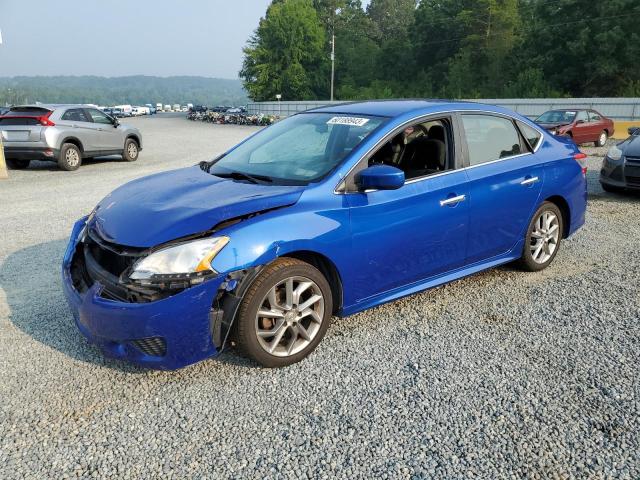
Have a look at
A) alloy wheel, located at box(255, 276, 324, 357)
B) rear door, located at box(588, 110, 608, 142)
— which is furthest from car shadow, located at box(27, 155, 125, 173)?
rear door, located at box(588, 110, 608, 142)

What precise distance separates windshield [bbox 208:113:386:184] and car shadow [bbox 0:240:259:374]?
130cm

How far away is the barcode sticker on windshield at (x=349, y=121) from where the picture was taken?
12.9 feet

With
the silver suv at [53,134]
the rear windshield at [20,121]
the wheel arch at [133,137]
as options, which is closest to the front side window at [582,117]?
the wheel arch at [133,137]

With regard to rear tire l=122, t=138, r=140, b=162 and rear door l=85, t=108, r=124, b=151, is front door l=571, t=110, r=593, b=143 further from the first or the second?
rear door l=85, t=108, r=124, b=151

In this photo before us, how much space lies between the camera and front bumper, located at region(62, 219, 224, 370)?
283 centimetres

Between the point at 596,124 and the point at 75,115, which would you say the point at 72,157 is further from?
the point at 596,124

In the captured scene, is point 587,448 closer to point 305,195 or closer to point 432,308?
point 432,308

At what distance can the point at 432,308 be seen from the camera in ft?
13.8

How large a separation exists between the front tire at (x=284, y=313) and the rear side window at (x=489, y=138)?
174 centimetres

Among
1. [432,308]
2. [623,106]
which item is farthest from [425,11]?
[432,308]

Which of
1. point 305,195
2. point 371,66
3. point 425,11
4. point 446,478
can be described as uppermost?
point 425,11

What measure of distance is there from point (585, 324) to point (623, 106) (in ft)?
79.3

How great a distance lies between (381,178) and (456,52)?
68304 mm

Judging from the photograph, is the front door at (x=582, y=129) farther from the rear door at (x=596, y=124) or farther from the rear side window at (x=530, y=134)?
the rear side window at (x=530, y=134)
